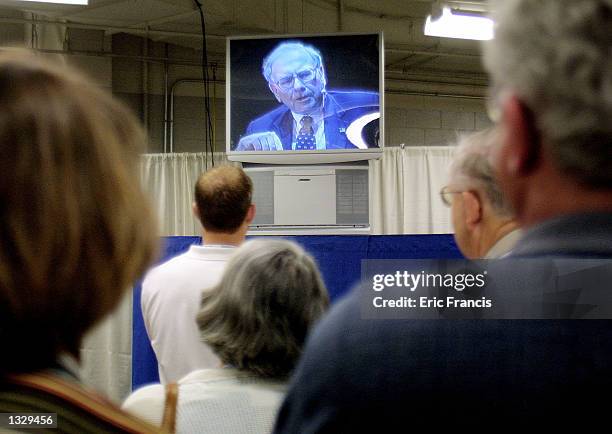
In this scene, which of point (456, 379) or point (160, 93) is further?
point (160, 93)

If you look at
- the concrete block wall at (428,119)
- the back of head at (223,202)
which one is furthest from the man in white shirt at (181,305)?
the concrete block wall at (428,119)

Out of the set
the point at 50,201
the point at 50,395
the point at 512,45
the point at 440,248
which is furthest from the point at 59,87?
the point at 440,248

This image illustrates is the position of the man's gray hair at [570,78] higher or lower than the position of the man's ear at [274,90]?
lower

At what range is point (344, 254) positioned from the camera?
2795 mm

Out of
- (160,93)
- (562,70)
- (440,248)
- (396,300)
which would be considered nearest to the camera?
(562,70)

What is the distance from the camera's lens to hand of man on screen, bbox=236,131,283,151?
3.21 metres

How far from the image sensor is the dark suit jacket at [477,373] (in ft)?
1.45

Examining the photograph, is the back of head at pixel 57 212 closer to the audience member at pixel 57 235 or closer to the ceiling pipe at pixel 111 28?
the audience member at pixel 57 235

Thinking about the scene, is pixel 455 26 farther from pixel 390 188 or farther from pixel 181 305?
pixel 181 305

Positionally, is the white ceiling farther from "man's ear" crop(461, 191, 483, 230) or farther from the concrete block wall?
"man's ear" crop(461, 191, 483, 230)

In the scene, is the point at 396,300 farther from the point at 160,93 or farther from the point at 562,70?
the point at 160,93

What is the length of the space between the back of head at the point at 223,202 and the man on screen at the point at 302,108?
1.37m

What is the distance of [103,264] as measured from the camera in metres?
0.52

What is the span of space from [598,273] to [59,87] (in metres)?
0.42
